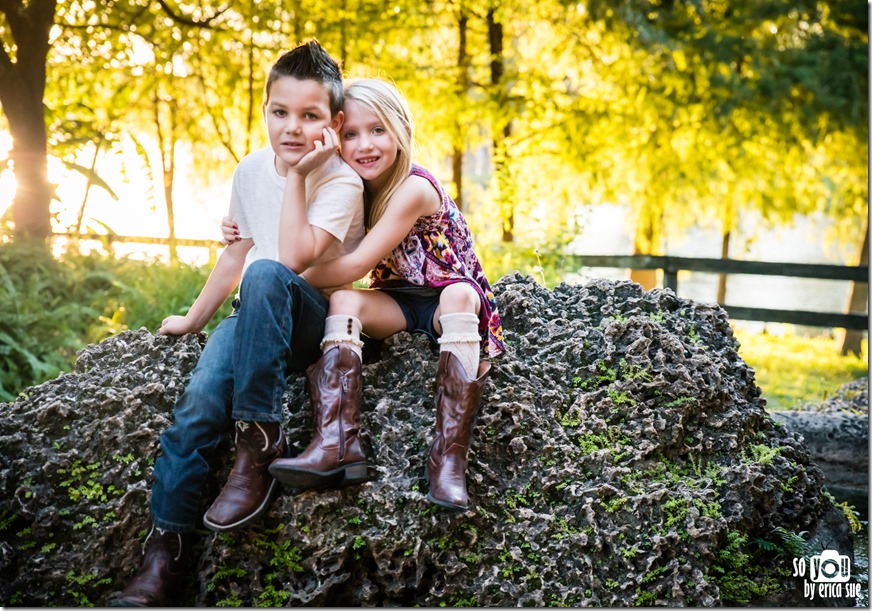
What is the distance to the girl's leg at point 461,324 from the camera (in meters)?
2.46

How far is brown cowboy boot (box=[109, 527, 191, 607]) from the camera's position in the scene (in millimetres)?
2209

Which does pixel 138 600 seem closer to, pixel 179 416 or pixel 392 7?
pixel 179 416

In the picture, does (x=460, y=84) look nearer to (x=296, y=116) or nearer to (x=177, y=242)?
(x=177, y=242)

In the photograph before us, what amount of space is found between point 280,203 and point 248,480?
3.11 feet

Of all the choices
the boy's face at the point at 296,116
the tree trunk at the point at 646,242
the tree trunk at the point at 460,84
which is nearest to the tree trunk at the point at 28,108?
the boy's face at the point at 296,116

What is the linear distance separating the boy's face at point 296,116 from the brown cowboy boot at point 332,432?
64 centimetres

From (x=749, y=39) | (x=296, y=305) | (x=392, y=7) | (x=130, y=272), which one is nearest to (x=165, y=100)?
(x=392, y=7)

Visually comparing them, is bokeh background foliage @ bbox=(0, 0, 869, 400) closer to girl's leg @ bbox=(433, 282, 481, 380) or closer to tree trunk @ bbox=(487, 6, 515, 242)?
tree trunk @ bbox=(487, 6, 515, 242)

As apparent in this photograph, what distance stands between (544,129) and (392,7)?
214 cm

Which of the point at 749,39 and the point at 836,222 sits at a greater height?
the point at 749,39

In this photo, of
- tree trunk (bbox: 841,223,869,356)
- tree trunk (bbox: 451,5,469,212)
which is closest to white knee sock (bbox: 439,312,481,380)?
tree trunk (bbox: 451,5,469,212)

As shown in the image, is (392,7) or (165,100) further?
(165,100)

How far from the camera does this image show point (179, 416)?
238 centimetres

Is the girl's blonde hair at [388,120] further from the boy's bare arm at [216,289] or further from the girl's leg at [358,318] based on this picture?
the boy's bare arm at [216,289]
